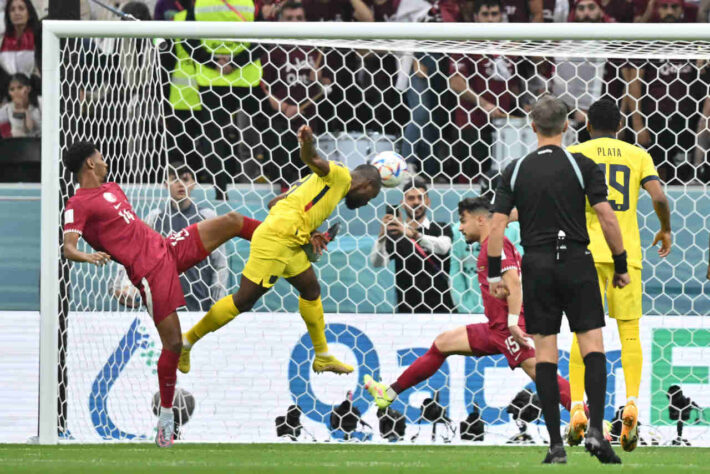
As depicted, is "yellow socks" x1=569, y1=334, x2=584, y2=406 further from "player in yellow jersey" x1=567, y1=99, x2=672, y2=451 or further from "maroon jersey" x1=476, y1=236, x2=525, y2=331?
"maroon jersey" x1=476, y1=236, x2=525, y2=331

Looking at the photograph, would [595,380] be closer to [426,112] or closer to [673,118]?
[426,112]

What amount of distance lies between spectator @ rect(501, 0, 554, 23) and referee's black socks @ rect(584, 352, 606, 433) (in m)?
5.01

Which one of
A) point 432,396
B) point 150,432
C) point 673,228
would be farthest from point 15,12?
point 673,228

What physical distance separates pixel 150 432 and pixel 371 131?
2.66 metres

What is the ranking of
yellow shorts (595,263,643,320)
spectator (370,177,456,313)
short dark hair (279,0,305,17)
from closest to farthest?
yellow shorts (595,263,643,320) < spectator (370,177,456,313) < short dark hair (279,0,305,17)

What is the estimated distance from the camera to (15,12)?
10.3 meters

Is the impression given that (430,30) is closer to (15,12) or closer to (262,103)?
(262,103)

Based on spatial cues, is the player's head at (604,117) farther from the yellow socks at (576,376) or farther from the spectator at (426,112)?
the spectator at (426,112)

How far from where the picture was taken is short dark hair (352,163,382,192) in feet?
25.5

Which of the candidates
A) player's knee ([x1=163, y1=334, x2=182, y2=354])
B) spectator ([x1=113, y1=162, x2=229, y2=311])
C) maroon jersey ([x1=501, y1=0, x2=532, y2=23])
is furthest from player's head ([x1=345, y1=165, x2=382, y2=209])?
maroon jersey ([x1=501, y1=0, x2=532, y2=23])

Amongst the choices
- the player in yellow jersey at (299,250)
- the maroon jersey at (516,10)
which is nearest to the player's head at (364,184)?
the player in yellow jersey at (299,250)

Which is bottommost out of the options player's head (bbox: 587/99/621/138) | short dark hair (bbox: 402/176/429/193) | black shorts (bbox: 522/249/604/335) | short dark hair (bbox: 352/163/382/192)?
black shorts (bbox: 522/249/604/335)

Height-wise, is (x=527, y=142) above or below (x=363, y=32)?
below

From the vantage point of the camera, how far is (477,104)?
29.7 ft
